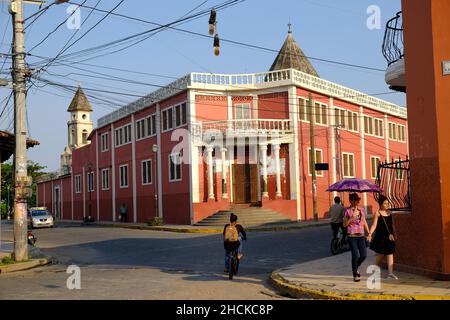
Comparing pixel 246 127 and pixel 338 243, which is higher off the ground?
pixel 246 127

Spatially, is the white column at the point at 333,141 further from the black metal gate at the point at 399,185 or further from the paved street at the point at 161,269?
the black metal gate at the point at 399,185

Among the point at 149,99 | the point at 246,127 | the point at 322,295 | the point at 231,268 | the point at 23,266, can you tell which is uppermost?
the point at 149,99

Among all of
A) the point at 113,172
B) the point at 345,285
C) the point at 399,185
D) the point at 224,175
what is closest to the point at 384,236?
the point at 345,285

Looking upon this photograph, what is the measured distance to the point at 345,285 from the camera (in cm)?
1061

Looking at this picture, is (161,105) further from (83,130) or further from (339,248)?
(83,130)

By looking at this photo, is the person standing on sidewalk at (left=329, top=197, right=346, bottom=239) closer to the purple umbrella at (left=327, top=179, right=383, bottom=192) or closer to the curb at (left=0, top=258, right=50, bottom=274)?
the purple umbrella at (left=327, top=179, right=383, bottom=192)

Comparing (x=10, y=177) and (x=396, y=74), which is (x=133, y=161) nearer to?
(x=396, y=74)

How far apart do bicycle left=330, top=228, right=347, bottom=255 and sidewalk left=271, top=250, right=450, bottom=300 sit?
11.3 feet

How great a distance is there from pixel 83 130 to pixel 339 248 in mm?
57352

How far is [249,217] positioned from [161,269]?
1723cm

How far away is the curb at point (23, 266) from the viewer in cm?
1623

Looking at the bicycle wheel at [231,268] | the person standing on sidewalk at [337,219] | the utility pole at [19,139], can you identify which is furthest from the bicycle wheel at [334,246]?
the utility pole at [19,139]

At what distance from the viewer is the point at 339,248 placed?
17625mm
